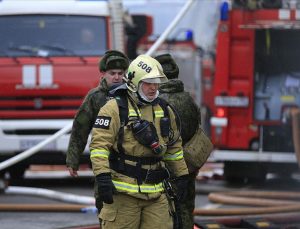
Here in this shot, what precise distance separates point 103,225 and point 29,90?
6108 mm

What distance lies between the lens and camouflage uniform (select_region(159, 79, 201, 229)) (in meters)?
7.05

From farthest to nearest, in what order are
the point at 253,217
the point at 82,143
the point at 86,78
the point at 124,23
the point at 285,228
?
the point at 124,23, the point at 86,78, the point at 253,217, the point at 285,228, the point at 82,143

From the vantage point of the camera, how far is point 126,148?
5848mm

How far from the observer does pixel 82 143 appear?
6.92 metres

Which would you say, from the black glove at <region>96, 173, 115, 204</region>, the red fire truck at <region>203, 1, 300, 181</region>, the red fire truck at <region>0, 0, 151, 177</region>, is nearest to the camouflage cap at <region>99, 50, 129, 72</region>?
the black glove at <region>96, 173, 115, 204</region>

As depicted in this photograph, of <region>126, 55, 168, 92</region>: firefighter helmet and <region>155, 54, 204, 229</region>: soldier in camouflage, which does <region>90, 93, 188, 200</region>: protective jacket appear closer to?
<region>126, 55, 168, 92</region>: firefighter helmet

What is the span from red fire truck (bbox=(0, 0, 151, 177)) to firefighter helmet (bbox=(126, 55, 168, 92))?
5.82 m

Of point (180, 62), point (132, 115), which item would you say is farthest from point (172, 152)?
point (180, 62)

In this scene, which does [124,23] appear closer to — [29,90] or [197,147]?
[29,90]

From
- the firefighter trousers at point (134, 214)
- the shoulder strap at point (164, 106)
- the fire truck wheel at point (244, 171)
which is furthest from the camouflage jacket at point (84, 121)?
the fire truck wheel at point (244, 171)

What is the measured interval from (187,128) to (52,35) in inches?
216

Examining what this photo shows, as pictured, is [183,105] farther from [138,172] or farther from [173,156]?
[138,172]

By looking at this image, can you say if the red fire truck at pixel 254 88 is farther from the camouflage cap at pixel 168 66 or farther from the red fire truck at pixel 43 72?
the camouflage cap at pixel 168 66

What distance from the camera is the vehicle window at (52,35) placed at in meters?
12.1
